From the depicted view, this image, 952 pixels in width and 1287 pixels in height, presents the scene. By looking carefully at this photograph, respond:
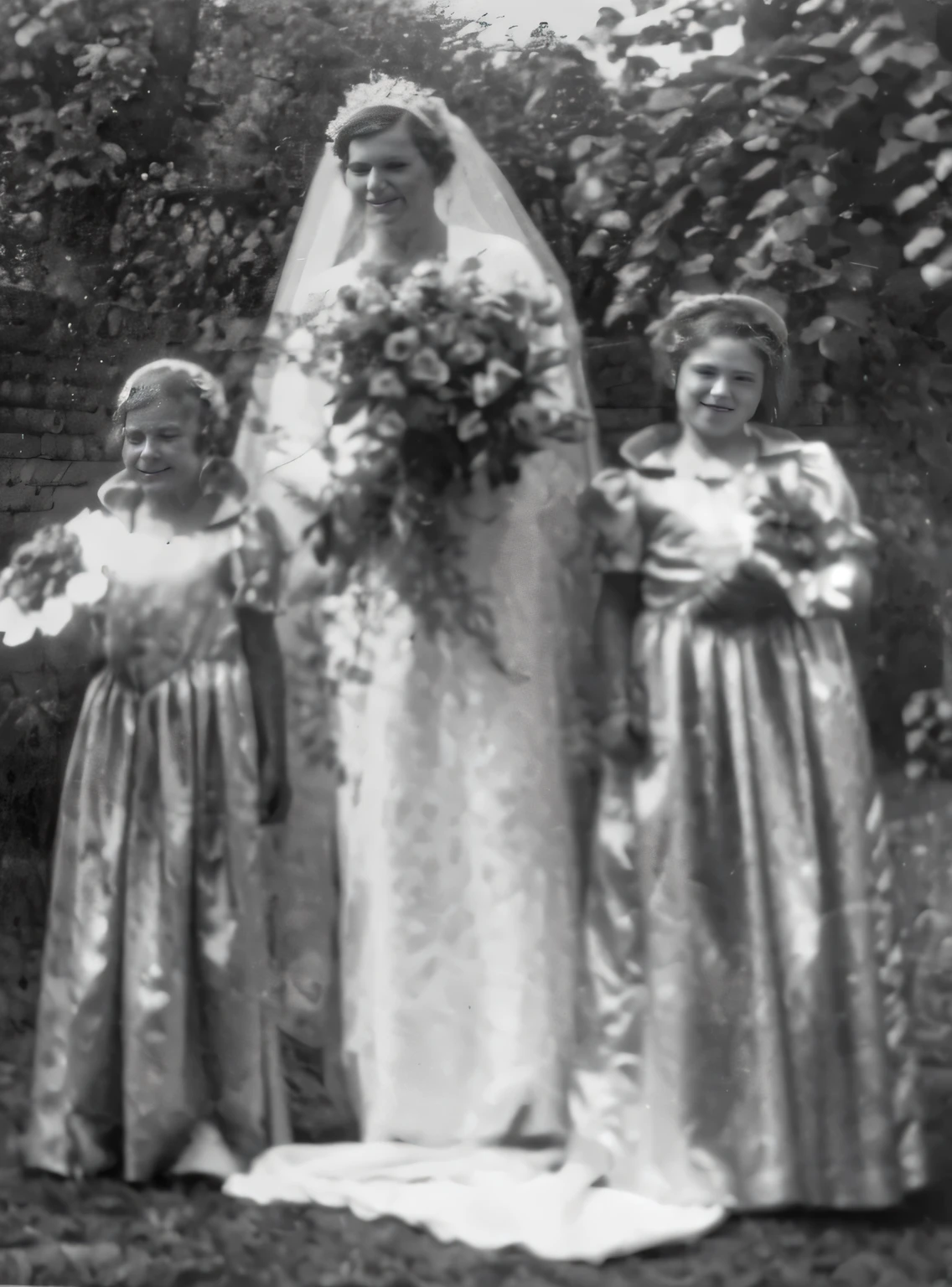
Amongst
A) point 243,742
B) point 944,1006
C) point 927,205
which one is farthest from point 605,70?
point 944,1006

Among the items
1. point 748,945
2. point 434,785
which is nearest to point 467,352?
point 434,785

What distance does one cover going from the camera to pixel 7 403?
370 cm

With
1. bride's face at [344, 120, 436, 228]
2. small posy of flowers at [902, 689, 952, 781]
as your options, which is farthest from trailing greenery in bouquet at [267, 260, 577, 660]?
small posy of flowers at [902, 689, 952, 781]

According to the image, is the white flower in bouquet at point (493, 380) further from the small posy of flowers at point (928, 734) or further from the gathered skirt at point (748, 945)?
the small posy of flowers at point (928, 734)

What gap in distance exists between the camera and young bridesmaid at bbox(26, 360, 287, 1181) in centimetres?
344

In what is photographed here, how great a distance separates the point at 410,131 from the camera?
3.41 meters

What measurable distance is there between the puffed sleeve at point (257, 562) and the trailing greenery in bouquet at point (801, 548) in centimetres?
98

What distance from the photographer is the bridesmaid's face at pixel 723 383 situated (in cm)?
326

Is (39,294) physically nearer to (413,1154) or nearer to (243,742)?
(243,742)

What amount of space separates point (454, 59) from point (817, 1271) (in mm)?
2528

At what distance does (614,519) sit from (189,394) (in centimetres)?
94

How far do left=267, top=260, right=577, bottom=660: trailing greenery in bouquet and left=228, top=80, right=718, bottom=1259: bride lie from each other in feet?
0.12

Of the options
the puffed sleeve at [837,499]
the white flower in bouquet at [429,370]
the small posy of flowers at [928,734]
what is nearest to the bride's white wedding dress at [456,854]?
the white flower in bouquet at [429,370]

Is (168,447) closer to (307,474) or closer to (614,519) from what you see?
(307,474)
